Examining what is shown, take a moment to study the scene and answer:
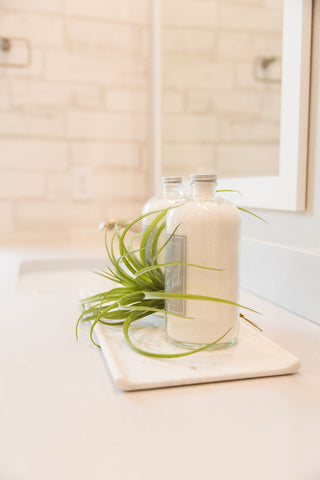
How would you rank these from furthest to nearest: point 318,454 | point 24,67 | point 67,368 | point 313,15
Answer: point 24,67
point 313,15
point 67,368
point 318,454

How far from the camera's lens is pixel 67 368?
534mm

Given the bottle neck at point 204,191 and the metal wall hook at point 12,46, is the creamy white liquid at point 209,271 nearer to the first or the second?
the bottle neck at point 204,191

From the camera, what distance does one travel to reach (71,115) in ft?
5.77

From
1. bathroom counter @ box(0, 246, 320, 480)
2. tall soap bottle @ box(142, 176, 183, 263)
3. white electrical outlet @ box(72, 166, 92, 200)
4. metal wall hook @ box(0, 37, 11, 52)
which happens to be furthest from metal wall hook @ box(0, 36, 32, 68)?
bathroom counter @ box(0, 246, 320, 480)

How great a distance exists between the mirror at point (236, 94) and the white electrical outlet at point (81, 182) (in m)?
0.27

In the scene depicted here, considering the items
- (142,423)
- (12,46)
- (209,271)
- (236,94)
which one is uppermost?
(12,46)

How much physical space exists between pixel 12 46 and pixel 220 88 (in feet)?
2.78

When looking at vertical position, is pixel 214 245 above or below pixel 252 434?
above

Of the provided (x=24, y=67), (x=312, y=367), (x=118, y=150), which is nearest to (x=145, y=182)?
(x=118, y=150)

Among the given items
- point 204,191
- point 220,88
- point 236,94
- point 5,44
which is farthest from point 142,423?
point 5,44

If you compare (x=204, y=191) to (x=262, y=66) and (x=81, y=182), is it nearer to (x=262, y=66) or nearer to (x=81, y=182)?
(x=262, y=66)

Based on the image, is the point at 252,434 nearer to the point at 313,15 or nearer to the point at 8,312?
the point at 8,312

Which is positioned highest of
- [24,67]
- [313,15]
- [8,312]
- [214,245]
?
[24,67]

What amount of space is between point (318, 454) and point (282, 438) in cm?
3
